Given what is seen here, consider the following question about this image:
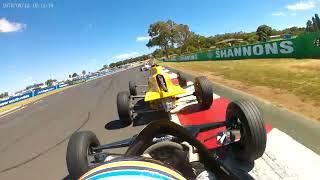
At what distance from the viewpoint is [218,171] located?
3316 millimetres

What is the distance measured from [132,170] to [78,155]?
243 centimetres

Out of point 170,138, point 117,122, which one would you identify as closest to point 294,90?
point 117,122

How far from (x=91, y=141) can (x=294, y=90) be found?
22.1 ft

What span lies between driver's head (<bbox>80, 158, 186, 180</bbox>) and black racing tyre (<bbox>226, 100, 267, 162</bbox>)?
2.30 m

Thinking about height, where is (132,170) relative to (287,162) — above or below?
above

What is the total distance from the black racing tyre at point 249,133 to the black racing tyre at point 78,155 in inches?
73.3

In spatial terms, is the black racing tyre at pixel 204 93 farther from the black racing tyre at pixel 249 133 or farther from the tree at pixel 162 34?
the tree at pixel 162 34

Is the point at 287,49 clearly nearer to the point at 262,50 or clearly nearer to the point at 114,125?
the point at 262,50

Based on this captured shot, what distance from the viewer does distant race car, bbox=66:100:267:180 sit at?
2.26 meters

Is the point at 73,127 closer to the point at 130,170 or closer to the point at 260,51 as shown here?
the point at 130,170

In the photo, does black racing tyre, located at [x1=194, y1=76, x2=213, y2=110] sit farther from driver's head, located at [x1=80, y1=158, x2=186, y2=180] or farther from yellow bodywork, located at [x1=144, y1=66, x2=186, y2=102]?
driver's head, located at [x1=80, y1=158, x2=186, y2=180]

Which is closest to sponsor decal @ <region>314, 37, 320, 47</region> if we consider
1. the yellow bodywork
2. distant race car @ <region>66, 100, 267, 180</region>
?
the yellow bodywork

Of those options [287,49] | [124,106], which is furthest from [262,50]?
[124,106]

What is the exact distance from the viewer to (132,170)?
2.18 m
